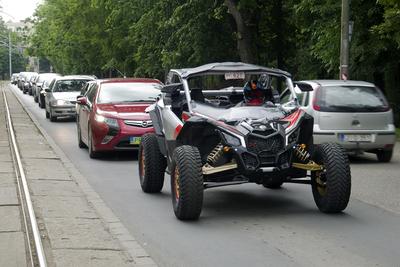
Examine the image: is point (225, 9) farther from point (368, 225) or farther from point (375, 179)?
point (368, 225)

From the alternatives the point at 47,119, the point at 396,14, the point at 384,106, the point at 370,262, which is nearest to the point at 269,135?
the point at 370,262

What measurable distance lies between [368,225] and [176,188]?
2.20 m

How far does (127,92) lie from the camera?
1516 cm

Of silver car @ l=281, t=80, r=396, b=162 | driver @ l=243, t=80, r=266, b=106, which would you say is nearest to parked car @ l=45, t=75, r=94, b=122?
silver car @ l=281, t=80, r=396, b=162

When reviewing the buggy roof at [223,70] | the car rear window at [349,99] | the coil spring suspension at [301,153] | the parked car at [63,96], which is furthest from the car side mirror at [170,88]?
the parked car at [63,96]

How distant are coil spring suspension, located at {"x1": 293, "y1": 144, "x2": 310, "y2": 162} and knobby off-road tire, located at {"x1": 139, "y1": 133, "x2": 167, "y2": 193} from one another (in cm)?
228

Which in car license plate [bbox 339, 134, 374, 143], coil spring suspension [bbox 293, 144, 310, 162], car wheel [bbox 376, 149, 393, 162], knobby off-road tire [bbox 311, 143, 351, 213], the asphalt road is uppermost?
coil spring suspension [bbox 293, 144, 310, 162]

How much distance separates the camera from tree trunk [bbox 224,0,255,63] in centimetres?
2703

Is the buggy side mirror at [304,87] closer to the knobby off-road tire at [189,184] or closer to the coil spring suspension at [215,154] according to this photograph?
the coil spring suspension at [215,154]

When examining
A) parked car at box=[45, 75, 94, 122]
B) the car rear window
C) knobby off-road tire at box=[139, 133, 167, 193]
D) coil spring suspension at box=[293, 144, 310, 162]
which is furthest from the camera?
parked car at box=[45, 75, 94, 122]

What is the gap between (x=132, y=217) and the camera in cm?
822

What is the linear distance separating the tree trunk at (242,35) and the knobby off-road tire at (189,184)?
19.6m

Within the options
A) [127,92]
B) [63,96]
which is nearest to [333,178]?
[127,92]

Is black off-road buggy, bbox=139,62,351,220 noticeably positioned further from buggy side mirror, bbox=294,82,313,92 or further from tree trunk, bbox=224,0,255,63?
tree trunk, bbox=224,0,255,63
